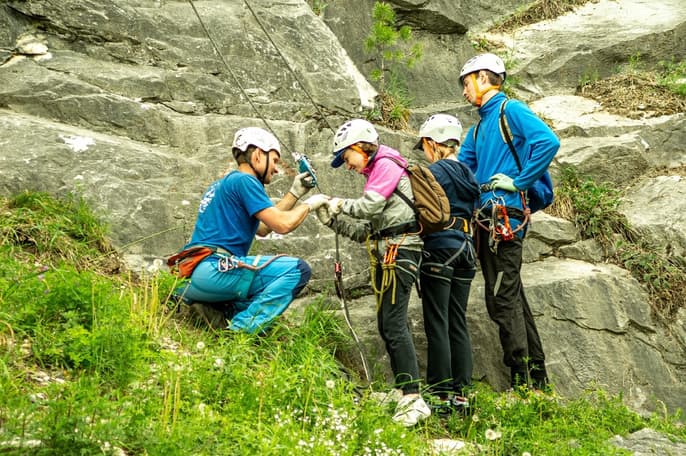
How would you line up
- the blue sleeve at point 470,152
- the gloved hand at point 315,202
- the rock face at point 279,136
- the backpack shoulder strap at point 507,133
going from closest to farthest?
the gloved hand at point 315,202
the backpack shoulder strap at point 507,133
the blue sleeve at point 470,152
the rock face at point 279,136

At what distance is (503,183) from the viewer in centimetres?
642

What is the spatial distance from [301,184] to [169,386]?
2240 mm

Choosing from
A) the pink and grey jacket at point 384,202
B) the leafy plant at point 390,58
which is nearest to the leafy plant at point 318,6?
the leafy plant at point 390,58

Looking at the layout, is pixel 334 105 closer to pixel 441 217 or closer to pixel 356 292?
pixel 356 292

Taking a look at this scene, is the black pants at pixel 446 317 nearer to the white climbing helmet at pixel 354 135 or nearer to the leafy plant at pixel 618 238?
the white climbing helmet at pixel 354 135

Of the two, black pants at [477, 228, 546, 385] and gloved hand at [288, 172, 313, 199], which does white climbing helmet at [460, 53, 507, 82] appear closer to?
black pants at [477, 228, 546, 385]

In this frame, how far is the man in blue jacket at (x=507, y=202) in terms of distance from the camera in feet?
20.9

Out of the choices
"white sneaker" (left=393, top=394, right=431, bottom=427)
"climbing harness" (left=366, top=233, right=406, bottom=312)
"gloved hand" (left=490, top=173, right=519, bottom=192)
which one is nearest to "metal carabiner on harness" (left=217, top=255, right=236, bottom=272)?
"climbing harness" (left=366, top=233, right=406, bottom=312)

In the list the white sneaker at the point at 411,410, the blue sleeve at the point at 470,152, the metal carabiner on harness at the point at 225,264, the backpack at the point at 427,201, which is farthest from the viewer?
the blue sleeve at the point at 470,152

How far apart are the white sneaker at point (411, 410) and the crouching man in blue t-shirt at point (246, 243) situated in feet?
4.07

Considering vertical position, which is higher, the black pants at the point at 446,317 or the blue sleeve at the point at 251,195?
the blue sleeve at the point at 251,195

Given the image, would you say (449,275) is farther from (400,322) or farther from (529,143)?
(529,143)

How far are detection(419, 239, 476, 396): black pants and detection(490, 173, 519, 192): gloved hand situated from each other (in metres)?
0.58

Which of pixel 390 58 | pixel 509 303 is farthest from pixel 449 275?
pixel 390 58
